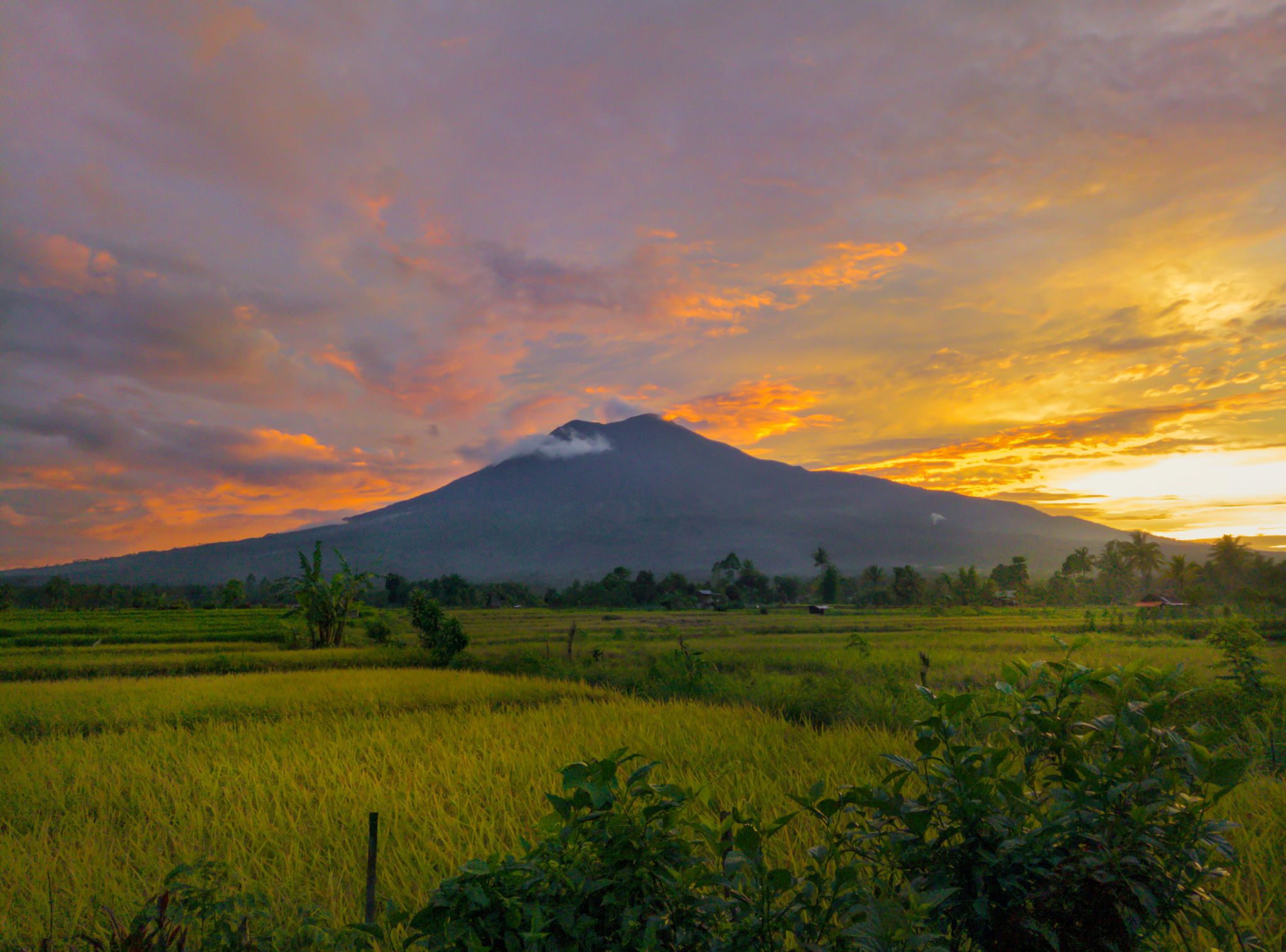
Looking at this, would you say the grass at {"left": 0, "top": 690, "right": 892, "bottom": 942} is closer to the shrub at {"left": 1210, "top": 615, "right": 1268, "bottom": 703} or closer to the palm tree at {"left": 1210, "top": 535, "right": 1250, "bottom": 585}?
the shrub at {"left": 1210, "top": 615, "right": 1268, "bottom": 703}

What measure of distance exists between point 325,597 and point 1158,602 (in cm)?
6938

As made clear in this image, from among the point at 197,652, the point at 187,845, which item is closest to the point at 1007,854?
the point at 187,845

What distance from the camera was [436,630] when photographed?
2331 centimetres

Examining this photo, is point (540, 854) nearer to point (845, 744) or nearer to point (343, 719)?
point (845, 744)

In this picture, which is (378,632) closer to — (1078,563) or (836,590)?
(836,590)

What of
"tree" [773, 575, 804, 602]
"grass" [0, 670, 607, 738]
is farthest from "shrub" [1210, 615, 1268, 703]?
"tree" [773, 575, 804, 602]

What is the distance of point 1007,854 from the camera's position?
223cm

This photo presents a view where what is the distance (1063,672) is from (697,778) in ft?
15.8

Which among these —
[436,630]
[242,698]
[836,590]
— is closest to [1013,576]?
[836,590]

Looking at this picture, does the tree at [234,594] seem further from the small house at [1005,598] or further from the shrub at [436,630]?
the small house at [1005,598]

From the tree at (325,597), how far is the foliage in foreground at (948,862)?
88.2 feet

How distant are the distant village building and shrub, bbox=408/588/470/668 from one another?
166ft

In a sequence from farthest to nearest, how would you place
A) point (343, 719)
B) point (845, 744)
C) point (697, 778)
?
point (343, 719) → point (845, 744) → point (697, 778)

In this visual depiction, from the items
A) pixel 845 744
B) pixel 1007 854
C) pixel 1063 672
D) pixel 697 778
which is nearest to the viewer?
pixel 1007 854
